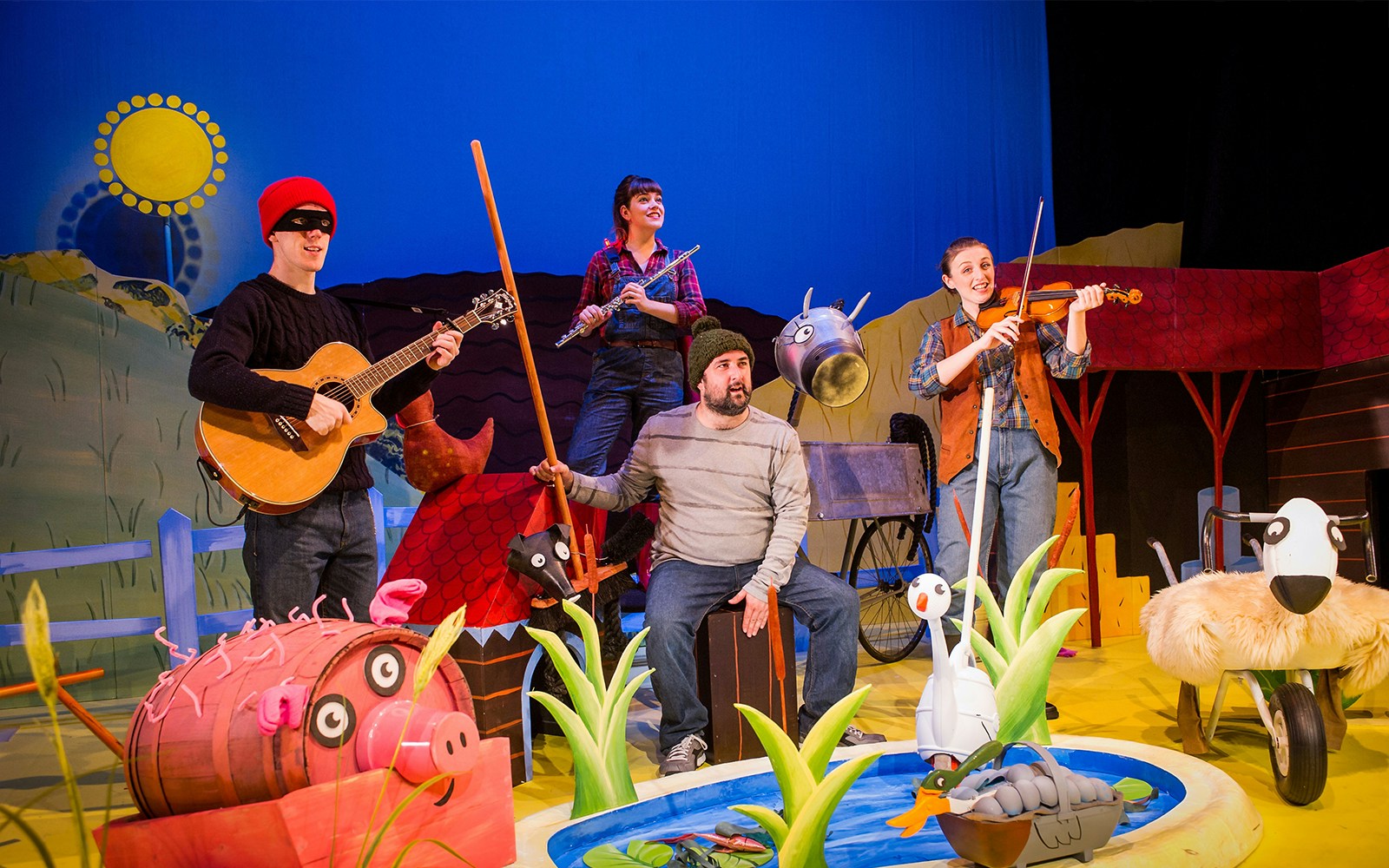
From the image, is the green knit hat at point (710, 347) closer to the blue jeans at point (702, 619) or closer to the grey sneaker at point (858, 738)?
the blue jeans at point (702, 619)

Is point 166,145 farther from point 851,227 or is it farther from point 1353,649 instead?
point 1353,649

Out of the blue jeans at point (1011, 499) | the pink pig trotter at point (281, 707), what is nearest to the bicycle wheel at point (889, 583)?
the blue jeans at point (1011, 499)

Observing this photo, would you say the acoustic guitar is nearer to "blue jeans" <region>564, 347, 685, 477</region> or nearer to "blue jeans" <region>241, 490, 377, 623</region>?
"blue jeans" <region>241, 490, 377, 623</region>

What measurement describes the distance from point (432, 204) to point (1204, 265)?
4.37m

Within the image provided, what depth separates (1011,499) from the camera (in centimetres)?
350

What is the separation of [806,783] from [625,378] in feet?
7.50

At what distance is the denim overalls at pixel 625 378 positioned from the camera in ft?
12.7

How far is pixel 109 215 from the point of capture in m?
4.61

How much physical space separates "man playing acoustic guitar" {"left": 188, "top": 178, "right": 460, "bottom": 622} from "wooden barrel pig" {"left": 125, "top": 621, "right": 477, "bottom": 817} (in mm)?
817

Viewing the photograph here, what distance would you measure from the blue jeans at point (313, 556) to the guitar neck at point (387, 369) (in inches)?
11.0

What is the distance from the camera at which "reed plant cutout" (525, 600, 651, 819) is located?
2.28 metres

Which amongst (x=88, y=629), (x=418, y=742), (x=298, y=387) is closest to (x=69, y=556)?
(x=88, y=629)

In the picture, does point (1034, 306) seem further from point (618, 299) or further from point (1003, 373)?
point (618, 299)

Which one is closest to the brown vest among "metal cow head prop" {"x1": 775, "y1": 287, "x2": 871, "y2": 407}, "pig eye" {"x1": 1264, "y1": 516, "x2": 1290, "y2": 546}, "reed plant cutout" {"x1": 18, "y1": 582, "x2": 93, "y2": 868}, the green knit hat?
"metal cow head prop" {"x1": 775, "y1": 287, "x2": 871, "y2": 407}
